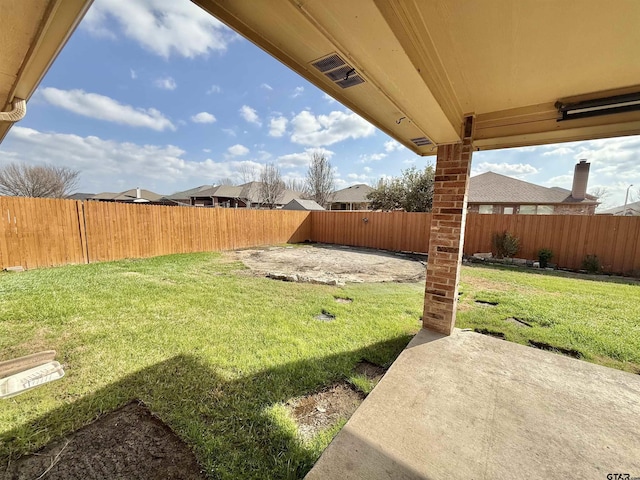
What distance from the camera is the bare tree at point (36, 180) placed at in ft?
61.9

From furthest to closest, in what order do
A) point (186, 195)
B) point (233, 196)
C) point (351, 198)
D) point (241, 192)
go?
point (186, 195) → point (351, 198) → point (241, 192) → point (233, 196)

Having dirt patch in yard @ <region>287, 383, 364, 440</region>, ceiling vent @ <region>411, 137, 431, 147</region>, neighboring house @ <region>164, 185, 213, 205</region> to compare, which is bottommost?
dirt patch in yard @ <region>287, 383, 364, 440</region>

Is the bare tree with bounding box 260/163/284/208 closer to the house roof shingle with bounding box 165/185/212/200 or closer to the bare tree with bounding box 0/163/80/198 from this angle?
the house roof shingle with bounding box 165/185/212/200

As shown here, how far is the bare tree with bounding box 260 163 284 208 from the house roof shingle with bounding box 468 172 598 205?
57.0ft

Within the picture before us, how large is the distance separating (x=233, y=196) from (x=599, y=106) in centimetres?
2871

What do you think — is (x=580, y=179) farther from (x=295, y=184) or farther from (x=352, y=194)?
(x=295, y=184)

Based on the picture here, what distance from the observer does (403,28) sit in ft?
4.04

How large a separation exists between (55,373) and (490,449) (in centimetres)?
338

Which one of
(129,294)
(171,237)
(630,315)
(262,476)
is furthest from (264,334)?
(171,237)

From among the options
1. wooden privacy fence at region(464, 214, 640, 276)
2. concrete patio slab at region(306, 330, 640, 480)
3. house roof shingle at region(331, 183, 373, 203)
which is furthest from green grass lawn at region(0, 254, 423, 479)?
house roof shingle at region(331, 183, 373, 203)

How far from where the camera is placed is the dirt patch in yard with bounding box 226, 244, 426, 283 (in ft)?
20.7

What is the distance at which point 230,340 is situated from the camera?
2.86 metres

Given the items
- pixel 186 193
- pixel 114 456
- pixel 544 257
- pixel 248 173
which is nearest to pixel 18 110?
pixel 114 456

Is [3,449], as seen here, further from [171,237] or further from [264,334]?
[171,237]
